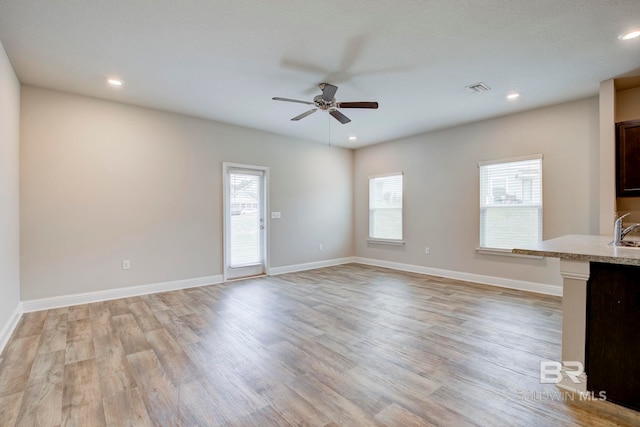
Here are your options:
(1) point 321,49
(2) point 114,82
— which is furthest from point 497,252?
(2) point 114,82

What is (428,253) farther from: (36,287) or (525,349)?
(36,287)

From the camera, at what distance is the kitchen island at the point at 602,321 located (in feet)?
6.09

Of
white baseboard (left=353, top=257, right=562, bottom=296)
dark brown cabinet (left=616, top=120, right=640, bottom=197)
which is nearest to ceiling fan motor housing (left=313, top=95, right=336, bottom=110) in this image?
dark brown cabinet (left=616, top=120, right=640, bottom=197)

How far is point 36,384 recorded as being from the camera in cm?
217

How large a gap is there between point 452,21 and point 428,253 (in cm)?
428

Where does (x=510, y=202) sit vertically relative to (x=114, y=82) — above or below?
below

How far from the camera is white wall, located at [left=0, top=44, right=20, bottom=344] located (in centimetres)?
288

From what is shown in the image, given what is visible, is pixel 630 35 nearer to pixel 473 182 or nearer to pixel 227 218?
pixel 473 182

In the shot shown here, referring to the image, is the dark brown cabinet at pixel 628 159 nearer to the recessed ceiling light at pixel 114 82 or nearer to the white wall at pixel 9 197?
the recessed ceiling light at pixel 114 82

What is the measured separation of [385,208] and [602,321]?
4.90 metres

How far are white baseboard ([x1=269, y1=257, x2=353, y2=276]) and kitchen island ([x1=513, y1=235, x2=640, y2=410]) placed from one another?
4.57m

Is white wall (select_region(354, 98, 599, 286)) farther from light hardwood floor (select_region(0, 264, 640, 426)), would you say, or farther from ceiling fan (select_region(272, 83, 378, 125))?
ceiling fan (select_region(272, 83, 378, 125))

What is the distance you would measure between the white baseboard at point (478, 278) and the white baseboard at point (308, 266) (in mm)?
646

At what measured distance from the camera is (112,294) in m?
4.30
